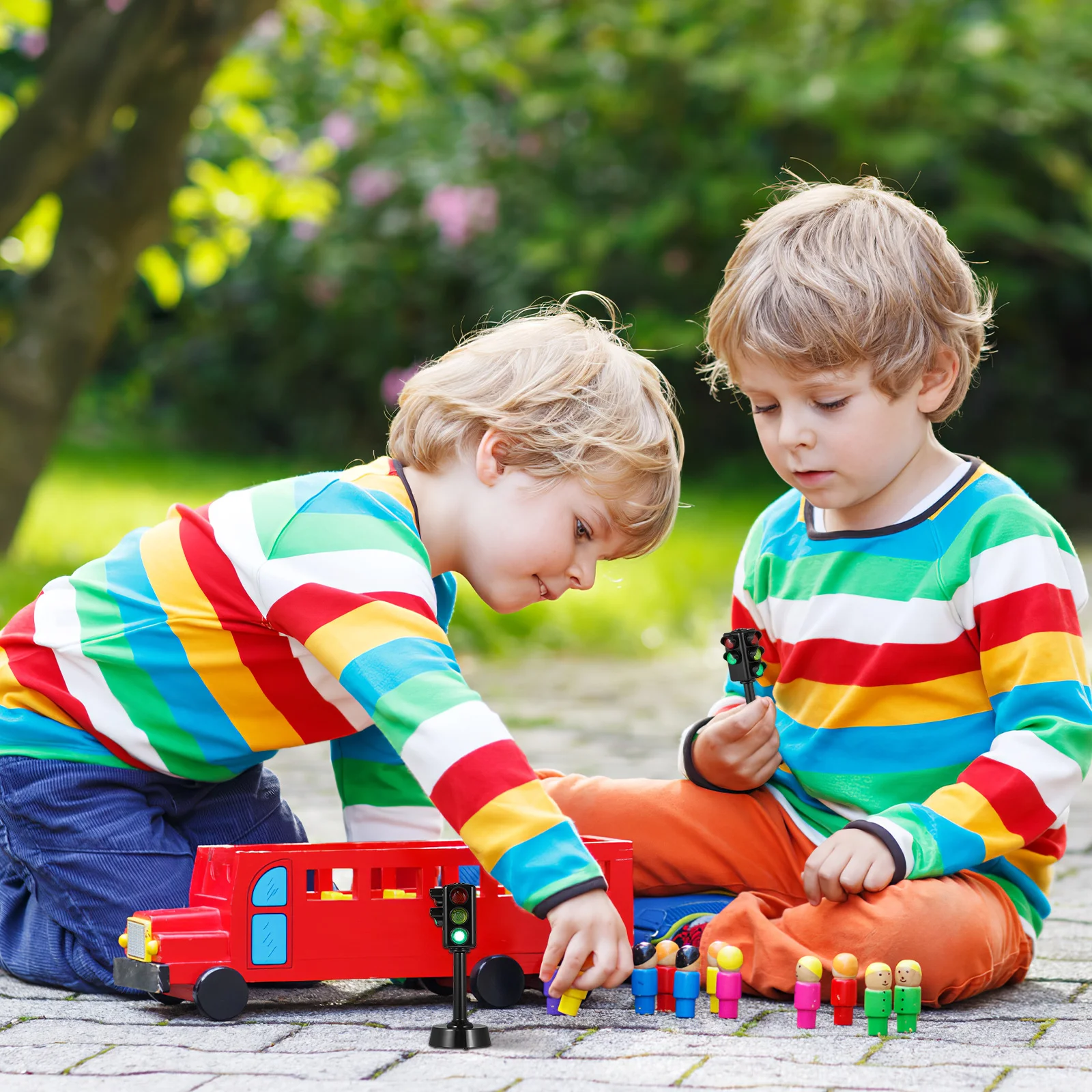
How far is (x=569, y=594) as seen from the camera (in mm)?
6820

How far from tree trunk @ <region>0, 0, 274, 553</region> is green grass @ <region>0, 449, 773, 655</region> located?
0.53 metres

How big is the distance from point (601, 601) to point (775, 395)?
4539 mm

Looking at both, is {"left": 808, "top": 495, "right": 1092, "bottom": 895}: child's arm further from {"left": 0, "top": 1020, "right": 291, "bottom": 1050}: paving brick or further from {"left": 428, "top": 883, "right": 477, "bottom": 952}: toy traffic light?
{"left": 0, "top": 1020, "right": 291, "bottom": 1050}: paving brick

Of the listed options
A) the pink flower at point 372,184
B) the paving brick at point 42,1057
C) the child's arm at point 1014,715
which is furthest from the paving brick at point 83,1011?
the pink flower at point 372,184

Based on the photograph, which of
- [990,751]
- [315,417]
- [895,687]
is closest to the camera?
[990,751]

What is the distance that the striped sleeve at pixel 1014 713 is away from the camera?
6.75 feet

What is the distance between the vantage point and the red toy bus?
1.94 metres

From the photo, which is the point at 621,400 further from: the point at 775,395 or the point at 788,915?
the point at 788,915

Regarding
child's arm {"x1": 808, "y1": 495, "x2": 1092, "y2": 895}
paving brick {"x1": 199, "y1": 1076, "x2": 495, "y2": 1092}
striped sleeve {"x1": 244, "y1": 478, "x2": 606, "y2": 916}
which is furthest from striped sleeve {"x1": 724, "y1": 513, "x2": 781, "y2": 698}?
paving brick {"x1": 199, "y1": 1076, "x2": 495, "y2": 1092}

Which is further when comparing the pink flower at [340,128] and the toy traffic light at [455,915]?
the pink flower at [340,128]

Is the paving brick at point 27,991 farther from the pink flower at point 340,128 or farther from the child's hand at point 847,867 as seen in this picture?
the pink flower at point 340,128

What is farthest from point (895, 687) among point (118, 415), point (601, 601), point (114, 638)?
point (118, 415)

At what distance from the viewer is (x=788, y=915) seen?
217 cm

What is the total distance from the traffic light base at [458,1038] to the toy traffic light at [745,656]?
0.77 m
